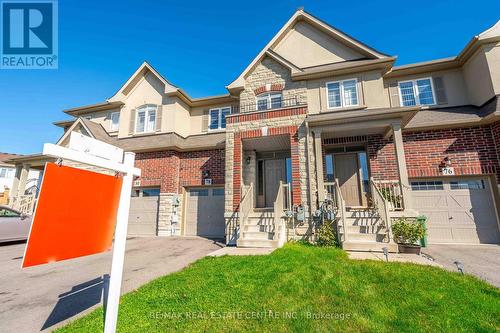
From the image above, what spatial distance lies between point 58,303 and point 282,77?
37.1 feet

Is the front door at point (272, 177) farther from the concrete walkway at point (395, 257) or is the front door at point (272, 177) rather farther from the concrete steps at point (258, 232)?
the concrete walkway at point (395, 257)

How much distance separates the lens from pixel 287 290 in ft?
13.2

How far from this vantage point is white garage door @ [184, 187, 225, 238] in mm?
11859

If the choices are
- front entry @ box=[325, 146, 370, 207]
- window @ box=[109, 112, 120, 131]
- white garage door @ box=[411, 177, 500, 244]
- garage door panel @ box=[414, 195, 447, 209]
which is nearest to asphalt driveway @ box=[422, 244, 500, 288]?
white garage door @ box=[411, 177, 500, 244]

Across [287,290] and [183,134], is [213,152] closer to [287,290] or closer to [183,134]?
[183,134]

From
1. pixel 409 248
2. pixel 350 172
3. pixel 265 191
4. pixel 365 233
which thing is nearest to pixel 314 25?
pixel 350 172

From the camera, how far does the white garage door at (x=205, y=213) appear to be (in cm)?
1186

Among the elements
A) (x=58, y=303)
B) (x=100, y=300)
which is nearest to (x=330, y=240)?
(x=100, y=300)

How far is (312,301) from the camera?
3.65 meters

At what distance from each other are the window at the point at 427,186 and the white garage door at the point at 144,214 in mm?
12675

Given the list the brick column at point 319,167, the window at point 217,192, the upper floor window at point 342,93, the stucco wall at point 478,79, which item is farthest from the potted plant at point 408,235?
the window at point 217,192

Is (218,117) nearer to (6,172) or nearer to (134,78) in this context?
(134,78)

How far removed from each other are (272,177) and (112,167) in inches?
360

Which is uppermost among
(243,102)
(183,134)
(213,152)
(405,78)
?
(405,78)
